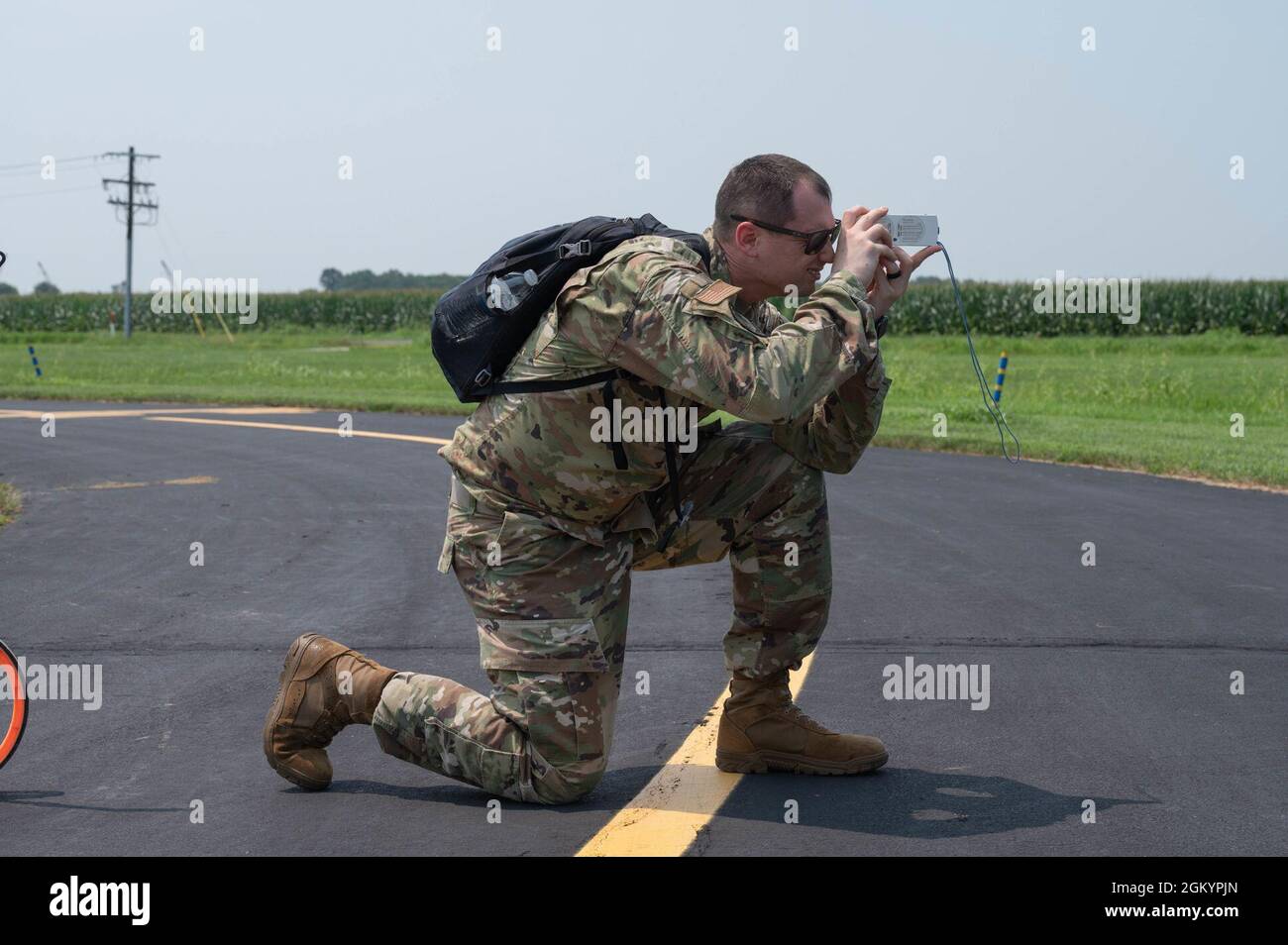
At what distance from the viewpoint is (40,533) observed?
378 inches

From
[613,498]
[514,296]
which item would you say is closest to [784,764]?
[613,498]

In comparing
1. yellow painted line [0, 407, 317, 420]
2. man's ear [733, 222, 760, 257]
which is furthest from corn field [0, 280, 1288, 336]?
man's ear [733, 222, 760, 257]

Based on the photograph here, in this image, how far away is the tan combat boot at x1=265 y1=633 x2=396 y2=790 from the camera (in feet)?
13.9

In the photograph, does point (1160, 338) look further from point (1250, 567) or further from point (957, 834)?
point (957, 834)

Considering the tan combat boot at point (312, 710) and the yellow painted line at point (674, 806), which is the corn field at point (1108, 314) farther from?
the tan combat boot at point (312, 710)

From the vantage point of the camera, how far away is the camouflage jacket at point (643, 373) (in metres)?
3.82

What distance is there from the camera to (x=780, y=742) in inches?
175

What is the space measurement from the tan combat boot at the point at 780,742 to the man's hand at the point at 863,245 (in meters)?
1.27

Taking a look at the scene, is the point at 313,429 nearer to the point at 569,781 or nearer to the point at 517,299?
Result: the point at 517,299

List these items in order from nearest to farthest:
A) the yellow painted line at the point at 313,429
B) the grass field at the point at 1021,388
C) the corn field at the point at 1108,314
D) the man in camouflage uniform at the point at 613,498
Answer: the man in camouflage uniform at the point at 613,498
the grass field at the point at 1021,388
the yellow painted line at the point at 313,429
the corn field at the point at 1108,314

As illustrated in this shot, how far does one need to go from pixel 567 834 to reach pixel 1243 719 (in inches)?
99.8

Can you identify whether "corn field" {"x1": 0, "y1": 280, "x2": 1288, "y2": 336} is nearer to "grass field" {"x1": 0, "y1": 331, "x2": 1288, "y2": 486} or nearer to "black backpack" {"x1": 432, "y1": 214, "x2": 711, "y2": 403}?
"grass field" {"x1": 0, "y1": 331, "x2": 1288, "y2": 486}

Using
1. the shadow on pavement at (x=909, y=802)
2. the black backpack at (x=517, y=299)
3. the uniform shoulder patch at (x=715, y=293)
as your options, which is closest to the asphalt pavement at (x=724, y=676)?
the shadow on pavement at (x=909, y=802)
